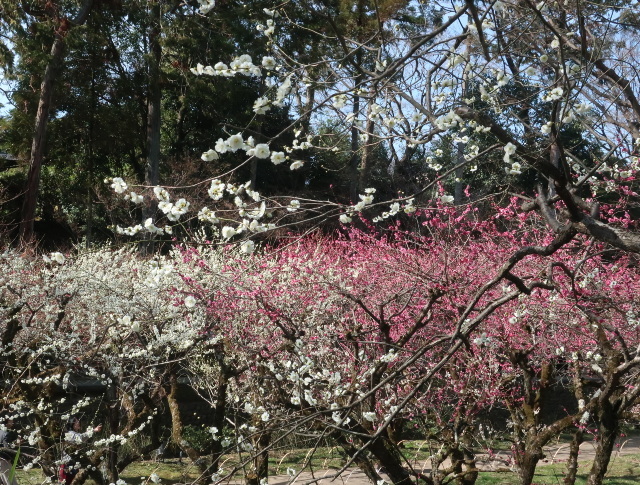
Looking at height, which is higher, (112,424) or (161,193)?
(161,193)

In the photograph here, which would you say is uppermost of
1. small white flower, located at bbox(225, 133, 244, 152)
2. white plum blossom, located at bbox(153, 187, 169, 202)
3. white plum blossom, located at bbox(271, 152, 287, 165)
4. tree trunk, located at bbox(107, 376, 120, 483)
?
small white flower, located at bbox(225, 133, 244, 152)

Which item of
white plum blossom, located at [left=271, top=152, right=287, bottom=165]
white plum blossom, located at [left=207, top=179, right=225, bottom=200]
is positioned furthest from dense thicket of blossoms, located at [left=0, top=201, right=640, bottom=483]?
white plum blossom, located at [left=271, top=152, right=287, bottom=165]

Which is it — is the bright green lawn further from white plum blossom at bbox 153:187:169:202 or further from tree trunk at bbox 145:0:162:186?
tree trunk at bbox 145:0:162:186

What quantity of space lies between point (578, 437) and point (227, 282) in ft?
14.6

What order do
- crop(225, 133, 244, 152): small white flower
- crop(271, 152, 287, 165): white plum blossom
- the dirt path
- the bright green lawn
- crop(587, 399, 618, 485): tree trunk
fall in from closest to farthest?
crop(225, 133, 244, 152): small white flower → crop(271, 152, 287, 165): white plum blossom → crop(587, 399, 618, 485): tree trunk → the dirt path → the bright green lawn

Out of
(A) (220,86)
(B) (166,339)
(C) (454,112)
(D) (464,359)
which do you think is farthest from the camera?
(A) (220,86)

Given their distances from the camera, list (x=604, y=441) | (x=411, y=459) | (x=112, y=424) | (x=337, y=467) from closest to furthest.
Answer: (x=604, y=441) → (x=112, y=424) → (x=411, y=459) → (x=337, y=467)

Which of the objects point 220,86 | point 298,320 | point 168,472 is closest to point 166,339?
point 298,320

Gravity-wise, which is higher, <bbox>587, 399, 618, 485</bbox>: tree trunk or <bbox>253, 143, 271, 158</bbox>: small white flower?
<bbox>253, 143, 271, 158</bbox>: small white flower

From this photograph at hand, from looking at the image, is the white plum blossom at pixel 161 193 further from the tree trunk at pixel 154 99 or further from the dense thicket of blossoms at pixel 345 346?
the tree trunk at pixel 154 99

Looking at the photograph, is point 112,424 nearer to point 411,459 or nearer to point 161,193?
point 411,459

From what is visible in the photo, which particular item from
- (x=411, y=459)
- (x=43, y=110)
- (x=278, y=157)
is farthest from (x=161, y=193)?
(x=43, y=110)

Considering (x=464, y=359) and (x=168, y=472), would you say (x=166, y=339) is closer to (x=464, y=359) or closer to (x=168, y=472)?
(x=168, y=472)

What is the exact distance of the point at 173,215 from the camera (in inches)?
119
